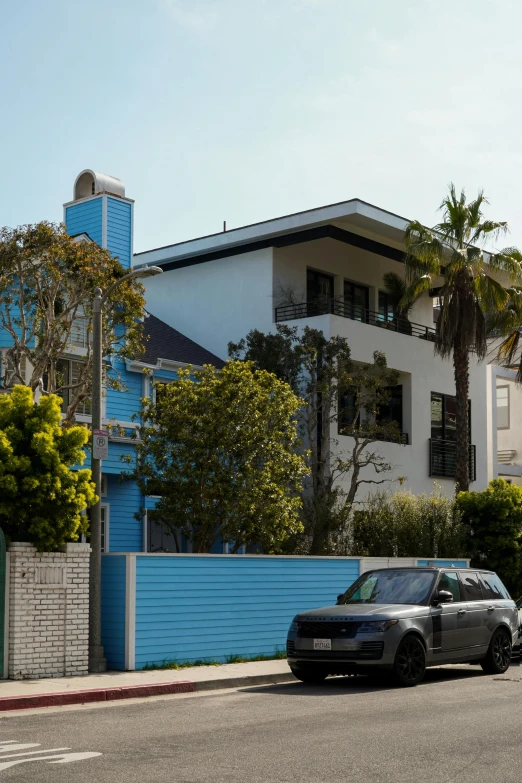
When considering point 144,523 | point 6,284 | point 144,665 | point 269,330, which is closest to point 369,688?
point 144,665

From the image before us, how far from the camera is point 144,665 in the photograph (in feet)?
53.3

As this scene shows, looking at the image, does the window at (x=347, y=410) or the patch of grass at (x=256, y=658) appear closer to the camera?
the patch of grass at (x=256, y=658)

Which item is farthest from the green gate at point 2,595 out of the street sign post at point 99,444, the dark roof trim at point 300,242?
the dark roof trim at point 300,242

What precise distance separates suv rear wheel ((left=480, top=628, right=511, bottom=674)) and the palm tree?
Answer: 11.8 meters

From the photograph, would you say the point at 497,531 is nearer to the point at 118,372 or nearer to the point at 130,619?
the point at 118,372

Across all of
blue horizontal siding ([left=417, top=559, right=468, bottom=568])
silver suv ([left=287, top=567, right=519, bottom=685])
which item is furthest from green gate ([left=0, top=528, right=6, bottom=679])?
blue horizontal siding ([left=417, top=559, right=468, bottom=568])

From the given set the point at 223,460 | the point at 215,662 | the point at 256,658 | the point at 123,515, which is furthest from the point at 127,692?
the point at 123,515

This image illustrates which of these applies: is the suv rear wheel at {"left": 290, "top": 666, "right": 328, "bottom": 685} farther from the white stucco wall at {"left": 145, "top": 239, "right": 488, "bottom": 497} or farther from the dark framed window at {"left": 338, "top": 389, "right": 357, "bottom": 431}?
the white stucco wall at {"left": 145, "top": 239, "right": 488, "bottom": 497}

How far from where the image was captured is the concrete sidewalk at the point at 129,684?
13.1 m

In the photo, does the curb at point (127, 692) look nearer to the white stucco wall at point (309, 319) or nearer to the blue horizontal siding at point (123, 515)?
the blue horizontal siding at point (123, 515)

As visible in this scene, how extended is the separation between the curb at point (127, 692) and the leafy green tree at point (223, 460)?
4728 mm

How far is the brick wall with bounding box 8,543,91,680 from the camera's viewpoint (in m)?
14.9

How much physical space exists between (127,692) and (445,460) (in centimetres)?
2031

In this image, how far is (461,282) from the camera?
2919cm
